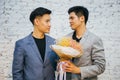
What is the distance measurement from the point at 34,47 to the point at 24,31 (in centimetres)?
200

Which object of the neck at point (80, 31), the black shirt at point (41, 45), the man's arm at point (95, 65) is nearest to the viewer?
the man's arm at point (95, 65)

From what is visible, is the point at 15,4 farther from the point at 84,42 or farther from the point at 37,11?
the point at 84,42

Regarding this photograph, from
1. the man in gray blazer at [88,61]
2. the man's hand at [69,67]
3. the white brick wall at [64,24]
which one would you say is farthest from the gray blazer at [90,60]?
the white brick wall at [64,24]

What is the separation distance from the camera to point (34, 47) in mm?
2594

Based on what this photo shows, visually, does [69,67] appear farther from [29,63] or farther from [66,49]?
[29,63]

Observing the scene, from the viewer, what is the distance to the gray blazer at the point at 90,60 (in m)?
2.53

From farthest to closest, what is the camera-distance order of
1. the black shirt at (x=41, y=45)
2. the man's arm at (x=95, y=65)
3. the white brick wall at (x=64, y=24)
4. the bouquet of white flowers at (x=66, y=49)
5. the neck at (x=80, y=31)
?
the white brick wall at (x=64, y=24)
the neck at (x=80, y=31)
the black shirt at (x=41, y=45)
the man's arm at (x=95, y=65)
the bouquet of white flowers at (x=66, y=49)

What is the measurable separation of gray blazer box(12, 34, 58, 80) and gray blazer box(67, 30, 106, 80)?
11.4 inches

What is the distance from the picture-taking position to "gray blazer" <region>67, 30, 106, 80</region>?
2.53 meters

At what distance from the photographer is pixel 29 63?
2.56 m

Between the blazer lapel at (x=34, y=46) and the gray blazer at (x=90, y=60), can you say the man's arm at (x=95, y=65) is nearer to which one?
the gray blazer at (x=90, y=60)

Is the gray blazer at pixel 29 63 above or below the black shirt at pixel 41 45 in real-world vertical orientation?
below

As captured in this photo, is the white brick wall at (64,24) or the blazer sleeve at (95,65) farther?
the white brick wall at (64,24)

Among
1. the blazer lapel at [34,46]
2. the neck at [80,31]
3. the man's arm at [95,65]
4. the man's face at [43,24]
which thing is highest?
the man's face at [43,24]
